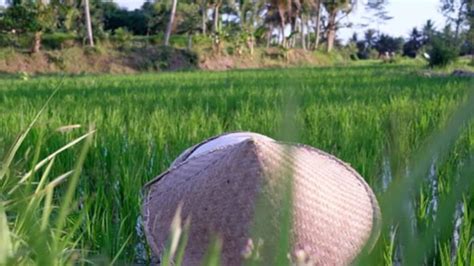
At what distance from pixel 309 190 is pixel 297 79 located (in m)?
0.75

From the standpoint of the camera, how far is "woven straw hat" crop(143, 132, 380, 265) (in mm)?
924

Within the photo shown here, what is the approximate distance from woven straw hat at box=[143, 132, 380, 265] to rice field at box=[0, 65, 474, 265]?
0.06 metres

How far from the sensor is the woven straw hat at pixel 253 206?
36.4 inches

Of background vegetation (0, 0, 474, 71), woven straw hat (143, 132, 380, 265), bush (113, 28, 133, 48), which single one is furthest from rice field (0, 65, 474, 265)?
bush (113, 28, 133, 48)

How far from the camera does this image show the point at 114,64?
57.0ft

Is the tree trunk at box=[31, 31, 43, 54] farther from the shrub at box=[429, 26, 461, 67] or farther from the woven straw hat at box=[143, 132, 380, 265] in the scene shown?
the woven straw hat at box=[143, 132, 380, 265]

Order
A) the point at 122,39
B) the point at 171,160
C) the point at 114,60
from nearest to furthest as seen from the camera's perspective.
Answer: the point at 171,160 < the point at 114,60 < the point at 122,39

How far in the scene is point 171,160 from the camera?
81.0 inches

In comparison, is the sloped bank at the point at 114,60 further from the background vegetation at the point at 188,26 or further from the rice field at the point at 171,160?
the rice field at the point at 171,160

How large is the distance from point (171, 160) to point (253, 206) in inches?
44.8

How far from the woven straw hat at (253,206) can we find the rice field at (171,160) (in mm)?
59

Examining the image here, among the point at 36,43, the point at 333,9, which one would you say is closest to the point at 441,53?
the point at 36,43

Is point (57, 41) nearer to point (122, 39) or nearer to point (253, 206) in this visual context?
point (122, 39)

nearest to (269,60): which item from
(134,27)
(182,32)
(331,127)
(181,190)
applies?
(182,32)
